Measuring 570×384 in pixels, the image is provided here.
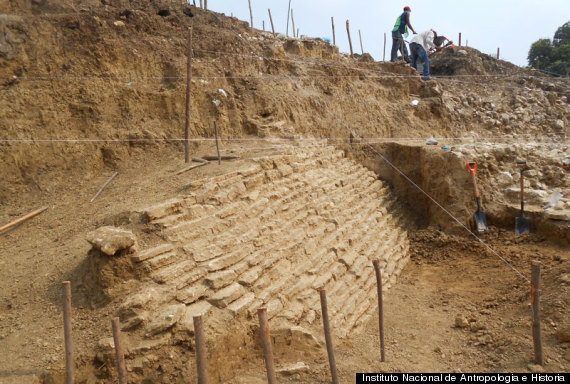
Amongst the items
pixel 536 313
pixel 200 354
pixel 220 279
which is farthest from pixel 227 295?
pixel 536 313

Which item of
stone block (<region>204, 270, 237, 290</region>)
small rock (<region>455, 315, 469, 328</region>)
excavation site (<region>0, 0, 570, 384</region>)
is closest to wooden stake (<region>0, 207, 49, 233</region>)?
excavation site (<region>0, 0, 570, 384</region>)

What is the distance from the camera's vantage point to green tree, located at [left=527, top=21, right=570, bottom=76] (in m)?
19.1

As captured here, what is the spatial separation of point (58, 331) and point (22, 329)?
35 cm

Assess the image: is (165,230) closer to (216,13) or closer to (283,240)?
(283,240)

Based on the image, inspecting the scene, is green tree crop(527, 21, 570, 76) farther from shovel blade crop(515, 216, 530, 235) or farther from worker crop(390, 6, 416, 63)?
shovel blade crop(515, 216, 530, 235)

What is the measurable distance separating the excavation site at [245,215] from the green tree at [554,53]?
922 centimetres

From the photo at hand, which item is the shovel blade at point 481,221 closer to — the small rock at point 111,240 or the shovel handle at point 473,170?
the shovel handle at point 473,170

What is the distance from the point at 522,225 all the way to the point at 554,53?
16928 millimetres

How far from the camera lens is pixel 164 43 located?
338 inches

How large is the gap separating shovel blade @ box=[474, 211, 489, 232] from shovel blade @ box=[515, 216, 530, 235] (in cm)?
51

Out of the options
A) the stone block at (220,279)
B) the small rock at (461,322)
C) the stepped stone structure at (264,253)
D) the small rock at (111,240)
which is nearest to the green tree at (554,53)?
the stepped stone structure at (264,253)

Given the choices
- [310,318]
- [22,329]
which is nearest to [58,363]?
[22,329]

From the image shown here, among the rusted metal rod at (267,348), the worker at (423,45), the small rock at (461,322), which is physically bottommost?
the small rock at (461,322)

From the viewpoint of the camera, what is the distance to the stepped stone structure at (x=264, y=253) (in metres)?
3.87
